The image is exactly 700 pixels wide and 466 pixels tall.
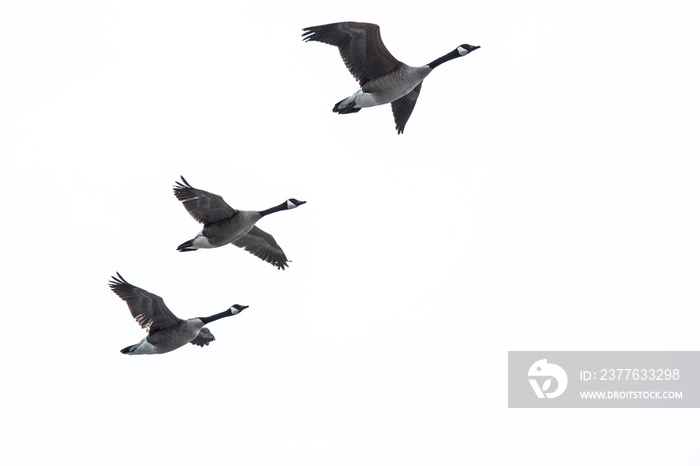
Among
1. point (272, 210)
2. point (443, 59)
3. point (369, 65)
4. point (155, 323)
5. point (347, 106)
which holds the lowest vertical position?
point (155, 323)

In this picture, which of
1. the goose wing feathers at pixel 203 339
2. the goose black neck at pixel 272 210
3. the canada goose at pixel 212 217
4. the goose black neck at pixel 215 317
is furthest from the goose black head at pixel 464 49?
the goose wing feathers at pixel 203 339

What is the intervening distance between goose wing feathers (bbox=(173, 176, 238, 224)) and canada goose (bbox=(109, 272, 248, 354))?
168 cm

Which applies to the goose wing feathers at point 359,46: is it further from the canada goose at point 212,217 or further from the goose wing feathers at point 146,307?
the goose wing feathers at point 146,307

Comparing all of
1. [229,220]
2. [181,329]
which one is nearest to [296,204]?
[229,220]

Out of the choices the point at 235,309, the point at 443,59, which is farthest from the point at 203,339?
the point at 443,59

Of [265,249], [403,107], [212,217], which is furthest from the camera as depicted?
[265,249]

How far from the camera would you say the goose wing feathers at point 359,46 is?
21.4 m

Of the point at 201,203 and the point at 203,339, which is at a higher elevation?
the point at 201,203

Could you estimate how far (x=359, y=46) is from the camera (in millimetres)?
21672

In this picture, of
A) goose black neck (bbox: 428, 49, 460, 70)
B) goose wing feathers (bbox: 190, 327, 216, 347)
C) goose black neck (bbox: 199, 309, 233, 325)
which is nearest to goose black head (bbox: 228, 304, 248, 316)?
goose black neck (bbox: 199, 309, 233, 325)

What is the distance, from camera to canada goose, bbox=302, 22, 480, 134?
21438mm

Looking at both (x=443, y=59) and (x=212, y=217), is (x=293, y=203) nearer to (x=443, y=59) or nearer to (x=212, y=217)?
(x=212, y=217)

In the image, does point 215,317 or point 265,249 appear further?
point 265,249

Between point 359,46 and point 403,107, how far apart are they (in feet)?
8.07
